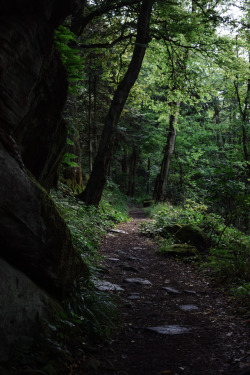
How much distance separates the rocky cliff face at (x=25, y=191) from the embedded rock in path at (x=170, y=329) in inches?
50.3

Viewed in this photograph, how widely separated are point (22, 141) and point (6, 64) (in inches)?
50.4

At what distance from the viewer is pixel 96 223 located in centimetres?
1061

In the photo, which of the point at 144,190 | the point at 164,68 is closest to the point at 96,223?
the point at 164,68

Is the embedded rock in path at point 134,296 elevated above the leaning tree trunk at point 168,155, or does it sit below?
below

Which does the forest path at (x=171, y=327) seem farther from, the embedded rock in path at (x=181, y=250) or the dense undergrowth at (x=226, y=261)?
the embedded rock in path at (x=181, y=250)

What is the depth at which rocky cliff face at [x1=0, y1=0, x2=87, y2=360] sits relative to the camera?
2.76 meters

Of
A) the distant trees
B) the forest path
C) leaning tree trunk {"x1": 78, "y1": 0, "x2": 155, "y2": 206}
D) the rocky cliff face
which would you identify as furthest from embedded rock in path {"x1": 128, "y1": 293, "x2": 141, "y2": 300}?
leaning tree trunk {"x1": 78, "y1": 0, "x2": 155, "y2": 206}

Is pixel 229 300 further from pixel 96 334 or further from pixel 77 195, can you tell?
pixel 77 195

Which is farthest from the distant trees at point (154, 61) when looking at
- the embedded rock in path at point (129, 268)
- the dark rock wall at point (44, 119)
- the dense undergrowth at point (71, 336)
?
the dense undergrowth at point (71, 336)

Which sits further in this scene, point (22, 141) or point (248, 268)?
point (248, 268)

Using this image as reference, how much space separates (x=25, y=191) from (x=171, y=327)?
104 inches

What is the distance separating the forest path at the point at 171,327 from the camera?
9.70 feet

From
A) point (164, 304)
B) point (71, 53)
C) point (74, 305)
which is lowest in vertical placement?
point (164, 304)

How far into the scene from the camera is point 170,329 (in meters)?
3.88
